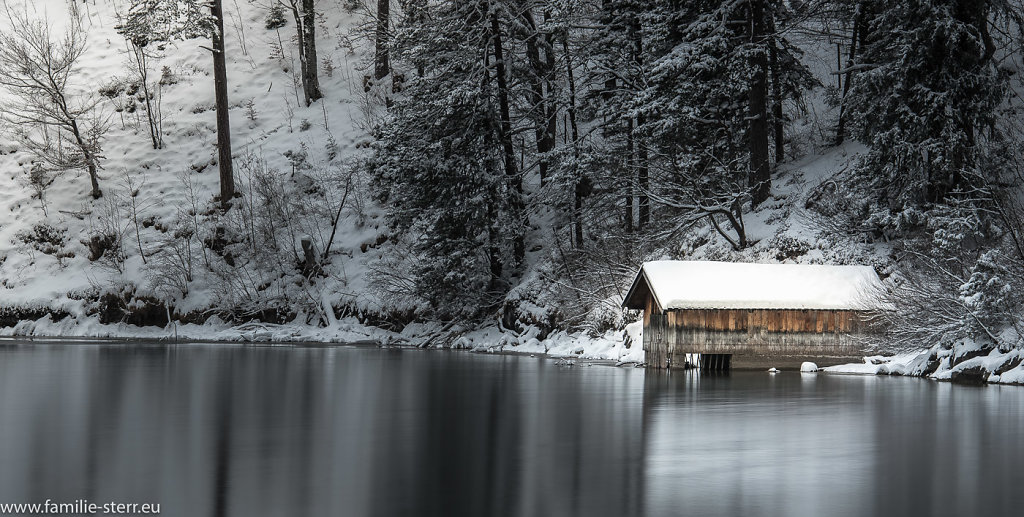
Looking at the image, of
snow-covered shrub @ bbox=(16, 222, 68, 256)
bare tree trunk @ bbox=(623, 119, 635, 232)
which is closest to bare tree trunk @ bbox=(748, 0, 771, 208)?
bare tree trunk @ bbox=(623, 119, 635, 232)

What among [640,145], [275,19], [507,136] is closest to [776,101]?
[640,145]

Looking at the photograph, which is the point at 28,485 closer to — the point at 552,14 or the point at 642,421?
the point at 642,421

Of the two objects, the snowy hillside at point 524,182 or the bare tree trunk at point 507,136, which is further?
the bare tree trunk at point 507,136

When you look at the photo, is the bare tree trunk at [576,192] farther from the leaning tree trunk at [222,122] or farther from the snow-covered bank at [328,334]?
the leaning tree trunk at [222,122]

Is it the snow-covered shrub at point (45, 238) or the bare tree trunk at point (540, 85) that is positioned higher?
the bare tree trunk at point (540, 85)

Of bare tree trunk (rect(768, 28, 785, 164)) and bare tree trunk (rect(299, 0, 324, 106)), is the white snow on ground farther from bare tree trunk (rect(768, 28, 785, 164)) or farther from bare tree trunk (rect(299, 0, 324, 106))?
bare tree trunk (rect(299, 0, 324, 106))

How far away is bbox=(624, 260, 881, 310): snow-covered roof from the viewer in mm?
25484

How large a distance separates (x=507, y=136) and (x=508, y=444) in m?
24.6

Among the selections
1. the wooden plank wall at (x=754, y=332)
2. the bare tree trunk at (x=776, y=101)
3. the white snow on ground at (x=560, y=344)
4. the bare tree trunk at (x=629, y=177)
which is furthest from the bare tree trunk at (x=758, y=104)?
the wooden plank wall at (x=754, y=332)

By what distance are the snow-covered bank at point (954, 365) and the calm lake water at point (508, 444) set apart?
1.36 meters

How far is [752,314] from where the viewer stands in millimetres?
25938

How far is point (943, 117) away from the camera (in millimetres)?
27391

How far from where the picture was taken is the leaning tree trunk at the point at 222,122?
43.7m

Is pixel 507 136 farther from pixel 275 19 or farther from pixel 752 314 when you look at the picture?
pixel 275 19
